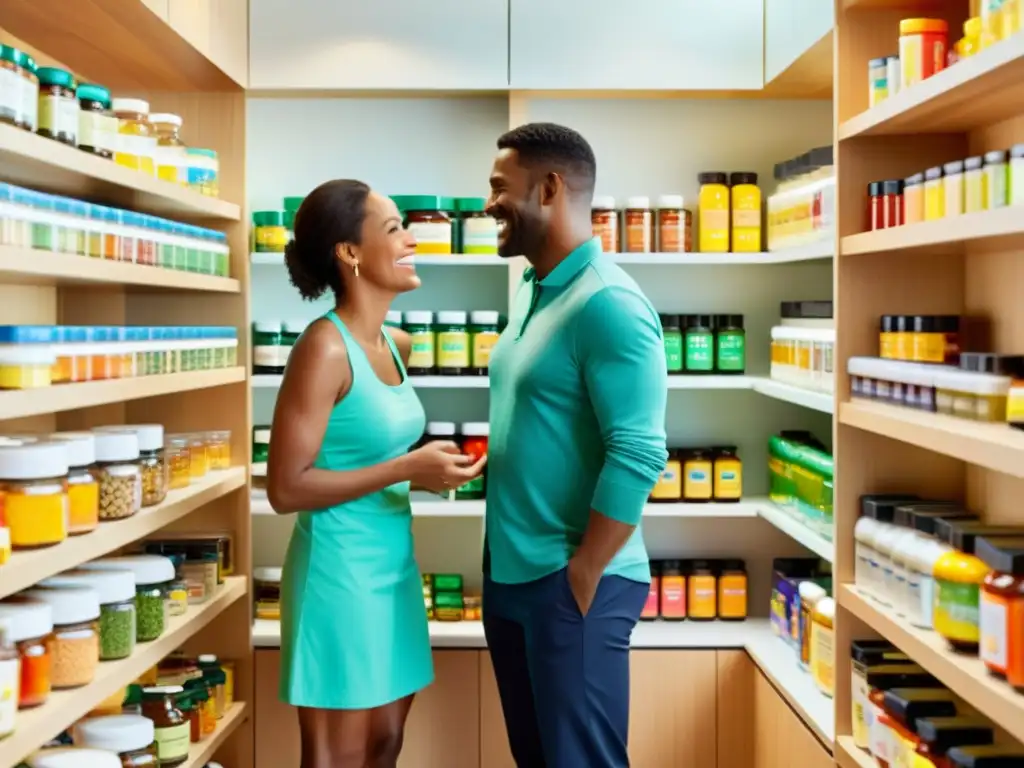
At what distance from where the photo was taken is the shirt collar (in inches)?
100

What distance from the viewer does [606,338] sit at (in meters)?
2.38

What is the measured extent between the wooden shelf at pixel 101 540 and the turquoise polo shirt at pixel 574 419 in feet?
2.46

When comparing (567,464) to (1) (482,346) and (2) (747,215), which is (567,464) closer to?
(1) (482,346)

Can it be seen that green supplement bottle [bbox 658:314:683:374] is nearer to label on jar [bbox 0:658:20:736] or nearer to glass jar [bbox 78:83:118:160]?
glass jar [bbox 78:83:118:160]

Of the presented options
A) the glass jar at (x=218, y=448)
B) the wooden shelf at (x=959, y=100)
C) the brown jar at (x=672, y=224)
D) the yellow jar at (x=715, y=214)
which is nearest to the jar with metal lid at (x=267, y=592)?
the glass jar at (x=218, y=448)

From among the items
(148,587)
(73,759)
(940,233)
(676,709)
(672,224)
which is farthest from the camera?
(672,224)

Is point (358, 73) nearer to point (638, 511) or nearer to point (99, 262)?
point (99, 262)

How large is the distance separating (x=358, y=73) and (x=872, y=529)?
2085 mm

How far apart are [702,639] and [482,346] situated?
44.0 inches

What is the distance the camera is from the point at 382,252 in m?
2.81

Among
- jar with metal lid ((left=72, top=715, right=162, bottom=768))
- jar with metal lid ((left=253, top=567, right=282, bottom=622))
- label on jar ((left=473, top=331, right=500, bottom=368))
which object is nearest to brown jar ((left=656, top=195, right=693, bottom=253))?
label on jar ((left=473, top=331, right=500, bottom=368))

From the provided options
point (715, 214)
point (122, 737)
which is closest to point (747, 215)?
point (715, 214)

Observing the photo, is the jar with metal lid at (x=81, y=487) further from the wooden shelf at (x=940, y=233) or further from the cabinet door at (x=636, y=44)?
the cabinet door at (x=636, y=44)

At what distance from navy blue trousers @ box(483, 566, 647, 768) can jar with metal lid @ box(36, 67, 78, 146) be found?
1.24 metres
